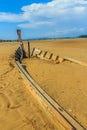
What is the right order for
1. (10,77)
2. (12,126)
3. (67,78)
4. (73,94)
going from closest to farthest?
(12,126)
(73,94)
(67,78)
(10,77)

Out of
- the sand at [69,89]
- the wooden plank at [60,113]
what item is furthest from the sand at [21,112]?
the sand at [69,89]

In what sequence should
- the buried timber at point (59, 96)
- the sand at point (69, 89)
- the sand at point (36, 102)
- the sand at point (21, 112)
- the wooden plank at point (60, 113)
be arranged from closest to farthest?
the wooden plank at point (60, 113), the buried timber at point (59, 96), the sand at point (21, 112), the sand at point (36, 102), the sand at point (69, 89)

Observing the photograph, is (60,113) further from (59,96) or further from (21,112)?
(59,96)

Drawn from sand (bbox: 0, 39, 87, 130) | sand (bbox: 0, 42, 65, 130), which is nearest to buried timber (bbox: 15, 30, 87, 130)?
sand (bbox: 0, 39, 87, 130)

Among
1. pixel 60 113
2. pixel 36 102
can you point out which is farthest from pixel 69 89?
pixel 60 113

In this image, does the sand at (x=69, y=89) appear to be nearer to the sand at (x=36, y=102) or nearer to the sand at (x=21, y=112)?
the sand at (x=36, y=102)

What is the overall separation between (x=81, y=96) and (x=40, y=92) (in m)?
1.13

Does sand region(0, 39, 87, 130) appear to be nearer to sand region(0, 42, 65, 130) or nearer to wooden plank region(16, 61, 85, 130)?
sand region(0, 42, 65, 130)

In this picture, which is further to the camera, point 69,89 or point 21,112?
point 69,89

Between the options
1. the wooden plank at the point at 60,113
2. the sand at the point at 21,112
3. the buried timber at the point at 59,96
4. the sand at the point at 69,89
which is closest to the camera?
the wooden plank at the point at 60,113

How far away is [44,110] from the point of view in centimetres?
584

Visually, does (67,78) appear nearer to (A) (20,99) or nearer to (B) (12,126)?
(A) (20,99)

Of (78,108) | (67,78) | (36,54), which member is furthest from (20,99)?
(36,54)

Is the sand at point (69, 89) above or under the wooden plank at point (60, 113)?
under
